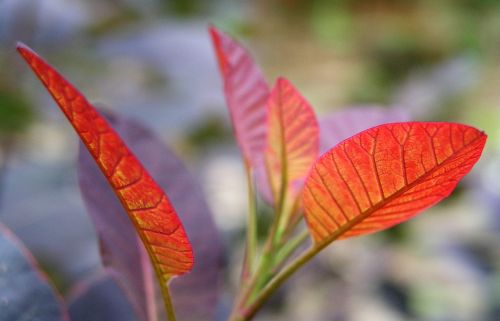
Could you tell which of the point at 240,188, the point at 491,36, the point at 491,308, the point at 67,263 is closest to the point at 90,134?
the point at 67,263

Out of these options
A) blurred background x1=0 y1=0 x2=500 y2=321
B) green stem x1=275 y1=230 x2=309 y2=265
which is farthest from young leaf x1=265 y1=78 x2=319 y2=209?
blurred background x1=0 y1=0 x2=500 y2=321

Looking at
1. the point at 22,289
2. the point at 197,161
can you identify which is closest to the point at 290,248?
the point at 22,289

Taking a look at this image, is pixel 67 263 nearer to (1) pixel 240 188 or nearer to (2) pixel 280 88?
(2) pixel 280 88

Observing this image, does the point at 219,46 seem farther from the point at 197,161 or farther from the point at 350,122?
the point at 197,161

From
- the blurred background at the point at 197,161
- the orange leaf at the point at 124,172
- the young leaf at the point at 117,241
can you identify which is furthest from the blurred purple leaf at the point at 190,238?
the blurred background at the point at 197,161

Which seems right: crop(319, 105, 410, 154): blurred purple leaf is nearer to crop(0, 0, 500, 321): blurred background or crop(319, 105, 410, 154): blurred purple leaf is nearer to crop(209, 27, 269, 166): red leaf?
crop(209, 27, 269, 166): red leaf

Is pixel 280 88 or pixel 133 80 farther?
pixel 133 80
